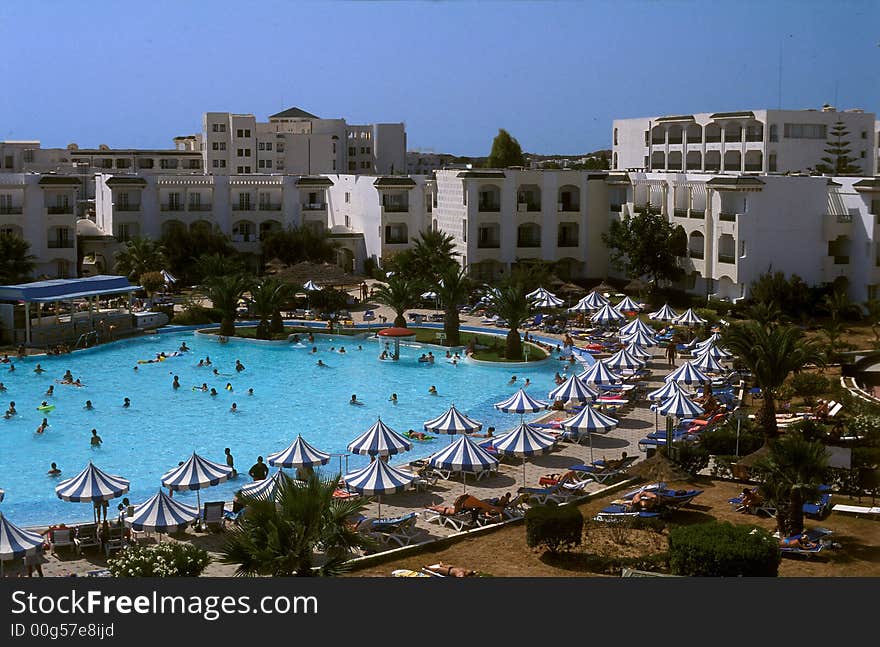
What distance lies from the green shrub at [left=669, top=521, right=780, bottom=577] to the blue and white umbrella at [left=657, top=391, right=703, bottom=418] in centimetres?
1023

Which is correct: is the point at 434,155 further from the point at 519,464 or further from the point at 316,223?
the point at 519,464

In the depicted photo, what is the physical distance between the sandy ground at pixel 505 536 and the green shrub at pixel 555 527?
1.24 feet

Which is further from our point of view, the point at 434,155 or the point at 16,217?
the point at 434,155

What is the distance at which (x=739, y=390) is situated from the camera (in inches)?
1247

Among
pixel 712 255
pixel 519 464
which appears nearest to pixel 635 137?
pixel 712 255

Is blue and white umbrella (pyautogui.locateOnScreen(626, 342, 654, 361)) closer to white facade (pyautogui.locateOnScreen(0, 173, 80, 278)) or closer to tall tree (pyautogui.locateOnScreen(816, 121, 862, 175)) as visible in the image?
tall tree (pyautogui.locateOnScreen(816, 121, 862, 175))

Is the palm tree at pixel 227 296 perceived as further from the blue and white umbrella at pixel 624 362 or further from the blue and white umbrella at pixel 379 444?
the blue and white umbrella at pixel 379 444

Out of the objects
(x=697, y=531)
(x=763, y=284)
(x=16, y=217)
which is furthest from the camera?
(x=16, y=217)

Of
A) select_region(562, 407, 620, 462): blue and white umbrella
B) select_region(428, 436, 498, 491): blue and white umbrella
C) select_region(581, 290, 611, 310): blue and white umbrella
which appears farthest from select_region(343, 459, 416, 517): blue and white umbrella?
select_region(581, 290, 611, 310): blue and white umbrella

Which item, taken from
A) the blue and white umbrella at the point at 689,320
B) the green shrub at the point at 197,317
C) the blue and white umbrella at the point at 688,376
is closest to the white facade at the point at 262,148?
the green shrub at the point at 197,317

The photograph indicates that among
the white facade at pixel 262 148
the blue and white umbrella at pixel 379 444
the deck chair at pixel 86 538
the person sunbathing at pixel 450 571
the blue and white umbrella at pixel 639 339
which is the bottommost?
the deck chair at pixel 86 538

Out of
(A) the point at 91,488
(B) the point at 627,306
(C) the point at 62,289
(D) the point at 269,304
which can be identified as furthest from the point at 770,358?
(C) the point at 62,289

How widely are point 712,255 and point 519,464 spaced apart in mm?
24044

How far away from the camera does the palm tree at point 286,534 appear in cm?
1401
